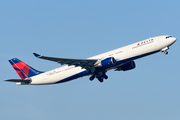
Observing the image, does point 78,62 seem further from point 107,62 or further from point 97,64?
→ point 107,62

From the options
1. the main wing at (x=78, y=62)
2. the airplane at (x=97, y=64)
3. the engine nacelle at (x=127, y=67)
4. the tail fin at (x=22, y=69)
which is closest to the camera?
the main wing at (x=78, y=62)

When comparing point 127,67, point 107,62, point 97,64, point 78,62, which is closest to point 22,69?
point 78,62

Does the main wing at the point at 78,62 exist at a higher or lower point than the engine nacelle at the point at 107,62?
higher

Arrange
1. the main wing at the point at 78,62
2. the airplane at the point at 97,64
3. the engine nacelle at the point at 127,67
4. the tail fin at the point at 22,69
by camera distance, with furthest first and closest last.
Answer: the tail fin at the point at 22,69
the engine nacelle at the point at 127,67
the airplane at the point at 97,64
the main wing at the point at 78,62

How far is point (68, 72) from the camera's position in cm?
5528

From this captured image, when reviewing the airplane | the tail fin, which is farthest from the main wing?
the tail fin

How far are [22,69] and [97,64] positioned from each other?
17.3 metres

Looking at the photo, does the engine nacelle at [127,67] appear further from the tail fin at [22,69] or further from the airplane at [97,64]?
the tail fin at [22,69]

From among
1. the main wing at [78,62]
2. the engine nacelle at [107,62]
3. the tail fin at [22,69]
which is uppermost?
the tail fin at [22,69]

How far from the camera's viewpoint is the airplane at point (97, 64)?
5044 centimetres

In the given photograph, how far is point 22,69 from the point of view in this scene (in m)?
60.9

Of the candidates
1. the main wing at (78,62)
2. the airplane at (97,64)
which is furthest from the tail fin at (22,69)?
the main wing at (78,62)

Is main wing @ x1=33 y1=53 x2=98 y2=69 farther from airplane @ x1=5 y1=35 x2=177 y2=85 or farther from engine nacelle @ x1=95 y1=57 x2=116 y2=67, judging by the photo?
engine nacelle @ x1=95 y1=57 x2=116 y2=67

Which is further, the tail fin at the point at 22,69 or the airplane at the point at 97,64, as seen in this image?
the tail fin at the point at 22,69
